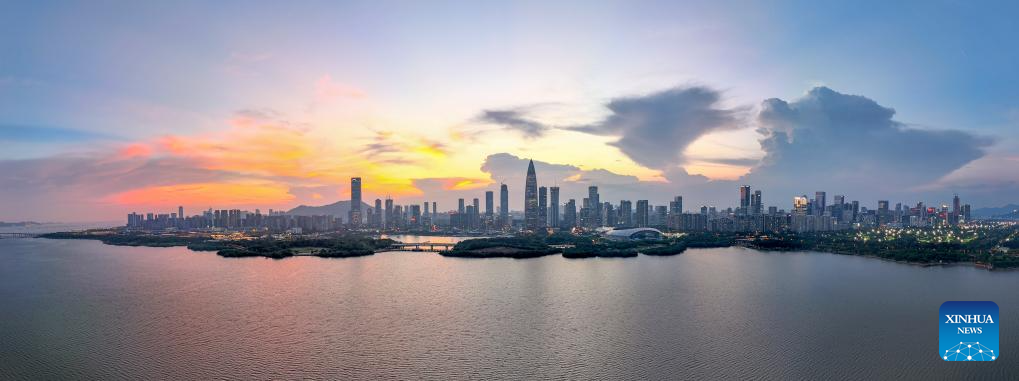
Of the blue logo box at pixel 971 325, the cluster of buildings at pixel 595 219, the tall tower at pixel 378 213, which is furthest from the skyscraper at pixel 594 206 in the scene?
the blue logo box at pixel 971 325

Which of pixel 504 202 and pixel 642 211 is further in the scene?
pixel 504 202

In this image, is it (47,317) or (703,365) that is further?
(47,317)

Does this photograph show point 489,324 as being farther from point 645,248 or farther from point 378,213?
point 378,213

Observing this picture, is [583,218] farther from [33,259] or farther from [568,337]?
[568,337]

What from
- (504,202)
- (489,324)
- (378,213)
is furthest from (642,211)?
(489,324)

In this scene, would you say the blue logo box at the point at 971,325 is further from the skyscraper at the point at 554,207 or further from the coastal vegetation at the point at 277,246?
the skyscraper at the point at 554,207

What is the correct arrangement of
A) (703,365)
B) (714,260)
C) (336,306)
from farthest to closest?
(714,260) < (336,306) < (703,365)

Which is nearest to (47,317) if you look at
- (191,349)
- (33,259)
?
(191,349)
